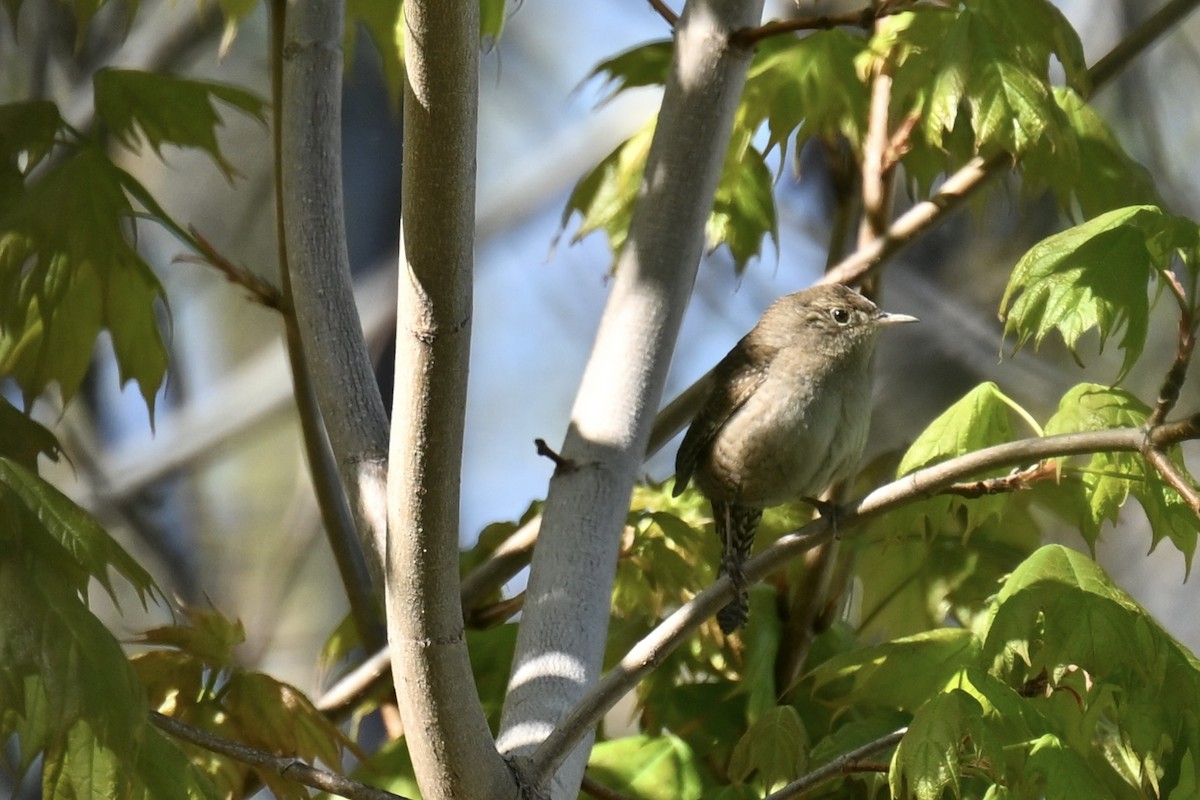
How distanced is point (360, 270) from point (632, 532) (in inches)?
150

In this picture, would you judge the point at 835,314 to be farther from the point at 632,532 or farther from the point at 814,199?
the point at 814,199

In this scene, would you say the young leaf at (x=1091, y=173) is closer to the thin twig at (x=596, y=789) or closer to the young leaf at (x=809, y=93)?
the young leaf at (x=809, y=93)

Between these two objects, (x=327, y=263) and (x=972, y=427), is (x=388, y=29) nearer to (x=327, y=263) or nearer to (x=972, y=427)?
(x=327, y=263)

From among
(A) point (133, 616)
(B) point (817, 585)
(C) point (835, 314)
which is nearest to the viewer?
(B) point (817, 585)

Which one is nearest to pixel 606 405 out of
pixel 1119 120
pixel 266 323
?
pixel 1119 120

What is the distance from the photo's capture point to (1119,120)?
638cm

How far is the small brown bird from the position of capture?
8.32ft

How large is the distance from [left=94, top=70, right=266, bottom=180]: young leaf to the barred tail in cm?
120

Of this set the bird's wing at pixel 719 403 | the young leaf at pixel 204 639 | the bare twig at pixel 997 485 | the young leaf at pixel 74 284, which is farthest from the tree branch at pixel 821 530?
the young leaf at pixel 74 284

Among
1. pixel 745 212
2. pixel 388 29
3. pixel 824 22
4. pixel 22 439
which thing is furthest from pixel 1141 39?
pixel 22 439

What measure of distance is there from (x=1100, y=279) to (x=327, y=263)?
1180mm

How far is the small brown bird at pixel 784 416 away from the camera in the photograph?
254 cm

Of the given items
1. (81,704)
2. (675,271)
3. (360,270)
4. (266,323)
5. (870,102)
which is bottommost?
(81,704)

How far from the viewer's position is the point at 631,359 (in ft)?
7.20
